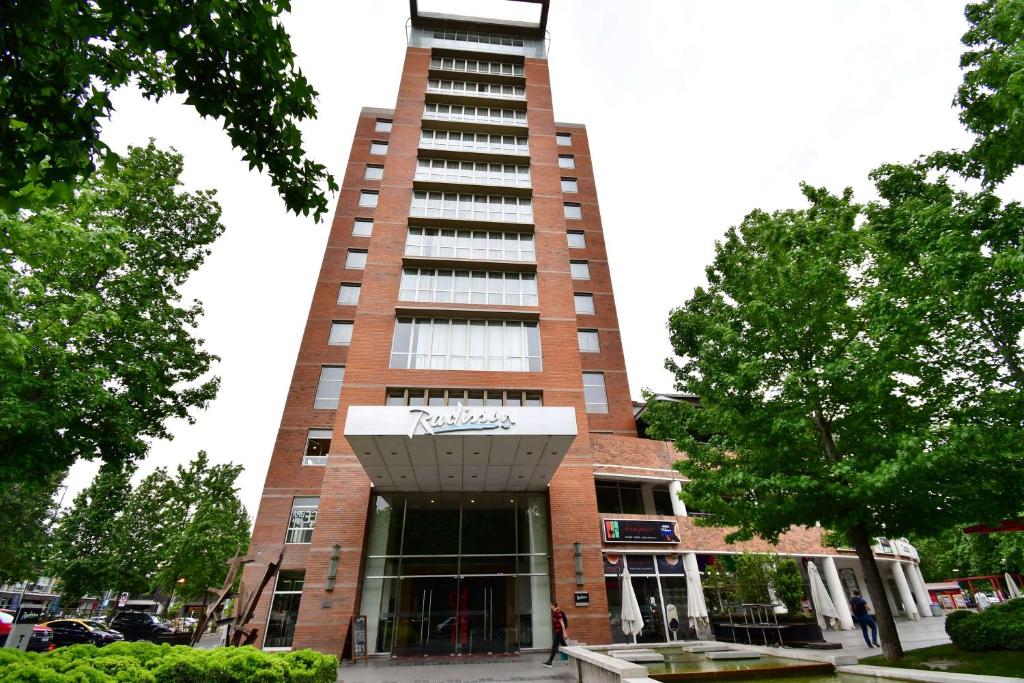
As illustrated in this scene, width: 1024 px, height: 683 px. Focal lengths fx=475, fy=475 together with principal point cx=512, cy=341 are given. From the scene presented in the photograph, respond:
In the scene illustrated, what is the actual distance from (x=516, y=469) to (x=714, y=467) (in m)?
6.15

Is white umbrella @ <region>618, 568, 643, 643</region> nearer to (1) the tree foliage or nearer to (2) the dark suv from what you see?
(2) the dark suv

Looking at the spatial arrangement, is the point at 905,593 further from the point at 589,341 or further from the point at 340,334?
the point at 340,334

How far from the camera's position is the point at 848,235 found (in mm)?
12672

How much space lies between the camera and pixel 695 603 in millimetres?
18000

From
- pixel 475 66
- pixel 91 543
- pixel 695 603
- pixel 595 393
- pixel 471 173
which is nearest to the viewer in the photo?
pixel 695 603

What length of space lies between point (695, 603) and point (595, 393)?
11.3 m

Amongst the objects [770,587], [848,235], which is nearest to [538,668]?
[770,587]

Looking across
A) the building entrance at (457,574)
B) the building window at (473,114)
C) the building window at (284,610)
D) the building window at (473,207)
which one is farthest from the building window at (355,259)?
the building window at (284,610)

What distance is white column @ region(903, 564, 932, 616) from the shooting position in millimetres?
29266

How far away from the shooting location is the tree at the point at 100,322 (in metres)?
12.2

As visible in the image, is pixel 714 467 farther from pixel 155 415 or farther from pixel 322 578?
pixel 155 415

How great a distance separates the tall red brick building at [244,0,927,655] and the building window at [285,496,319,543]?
0.09 metres

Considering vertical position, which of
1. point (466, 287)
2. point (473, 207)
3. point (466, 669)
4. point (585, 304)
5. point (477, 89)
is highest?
point (477, 89)

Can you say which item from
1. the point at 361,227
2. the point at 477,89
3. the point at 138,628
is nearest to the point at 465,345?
the point at 361,227
